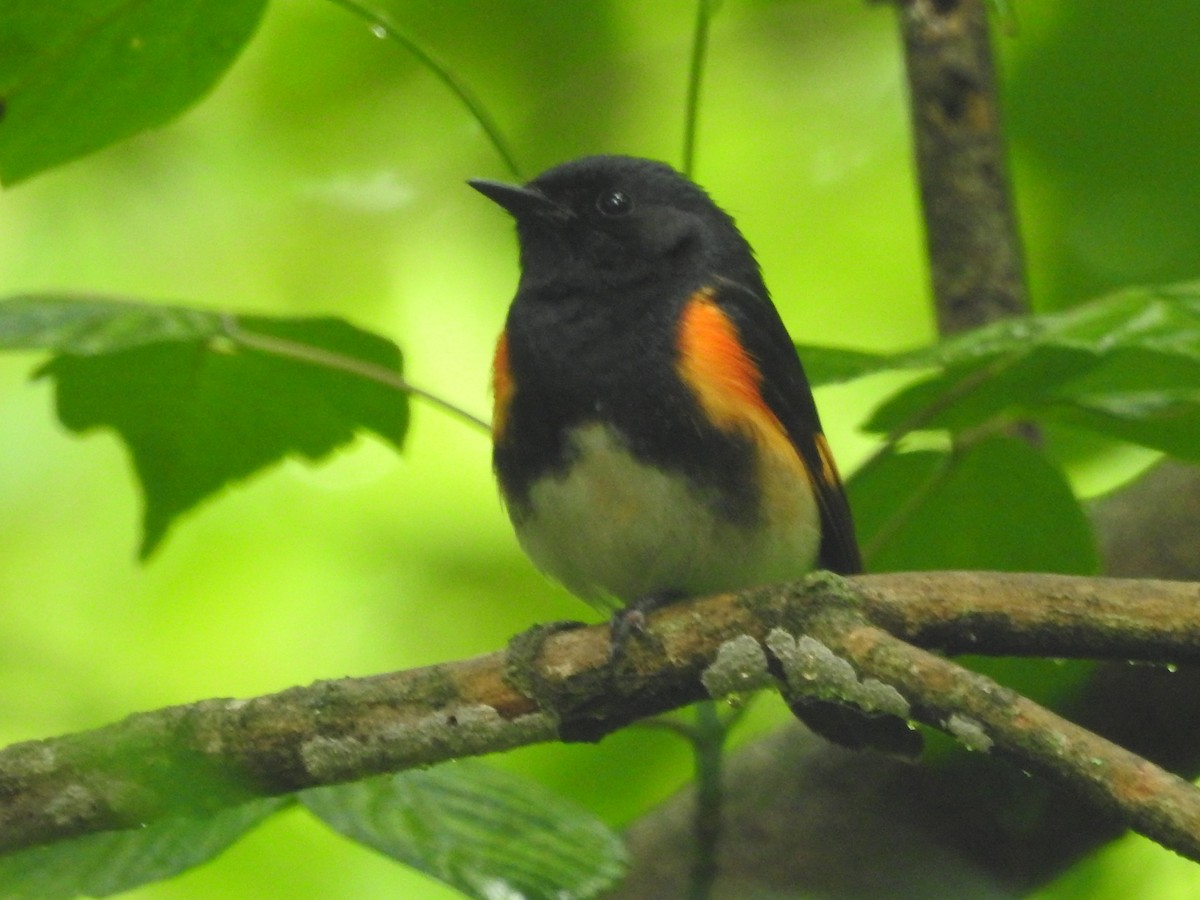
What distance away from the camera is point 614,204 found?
10.2 feet

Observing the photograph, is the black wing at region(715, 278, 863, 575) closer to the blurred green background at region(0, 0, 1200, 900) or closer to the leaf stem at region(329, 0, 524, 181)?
the leaf stem at region(329, 0, 524, 181)

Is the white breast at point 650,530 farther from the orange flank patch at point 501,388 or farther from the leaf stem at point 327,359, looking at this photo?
the leaf stem at point 327,359

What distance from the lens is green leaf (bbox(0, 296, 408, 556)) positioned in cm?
246

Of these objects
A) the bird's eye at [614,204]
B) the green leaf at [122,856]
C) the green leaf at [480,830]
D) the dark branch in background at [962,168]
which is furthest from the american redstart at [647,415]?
the green leaf at [122,856]

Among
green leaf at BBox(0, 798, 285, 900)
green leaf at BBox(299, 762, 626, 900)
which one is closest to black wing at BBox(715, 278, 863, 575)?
green leaf at BBox(299, 762, 626, 900)

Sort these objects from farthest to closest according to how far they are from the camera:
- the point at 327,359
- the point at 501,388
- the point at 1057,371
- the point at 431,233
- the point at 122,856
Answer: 1. the point at 431,233
2. the point at 501,388
3. the point at 327,359
4. the point at 1057,371
5. the point at 122,856

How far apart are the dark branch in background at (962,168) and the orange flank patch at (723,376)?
2.76ft

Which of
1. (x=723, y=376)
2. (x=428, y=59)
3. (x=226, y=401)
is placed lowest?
(x=723, y=376)

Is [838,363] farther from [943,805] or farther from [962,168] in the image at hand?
[962,168]

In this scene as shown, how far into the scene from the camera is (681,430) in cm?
259

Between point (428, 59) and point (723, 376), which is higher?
point (428, 59)

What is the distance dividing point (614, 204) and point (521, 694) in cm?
134

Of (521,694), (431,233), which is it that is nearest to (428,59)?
(521,694)

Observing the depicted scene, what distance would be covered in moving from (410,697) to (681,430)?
2.50ft
